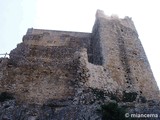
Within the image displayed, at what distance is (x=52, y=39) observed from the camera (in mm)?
29125


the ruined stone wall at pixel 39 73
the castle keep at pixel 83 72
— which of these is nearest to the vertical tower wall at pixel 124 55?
the castle keep at pixel 83 72

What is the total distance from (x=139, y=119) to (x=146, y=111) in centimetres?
88

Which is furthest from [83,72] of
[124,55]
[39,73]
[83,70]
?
[124,55]

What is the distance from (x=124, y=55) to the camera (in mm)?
23766

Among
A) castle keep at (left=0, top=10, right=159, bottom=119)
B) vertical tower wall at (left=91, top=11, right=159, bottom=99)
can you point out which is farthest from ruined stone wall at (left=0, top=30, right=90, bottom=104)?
vertical tower wall at (left=91, top=11, right=159, bottom=99)

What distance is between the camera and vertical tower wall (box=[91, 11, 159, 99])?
21.1 m

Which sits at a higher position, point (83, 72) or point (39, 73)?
point (39, 73)

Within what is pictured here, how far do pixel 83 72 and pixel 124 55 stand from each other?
17.8ft

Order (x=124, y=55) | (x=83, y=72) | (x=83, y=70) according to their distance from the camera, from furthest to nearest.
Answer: (x=124, y=55), (x=83, y=70), (x=83, y=72)

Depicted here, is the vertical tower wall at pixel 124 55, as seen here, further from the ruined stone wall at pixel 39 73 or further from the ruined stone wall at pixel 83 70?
the ruined stone wall at pixel 39 73

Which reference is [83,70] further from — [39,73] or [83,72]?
[39,73]

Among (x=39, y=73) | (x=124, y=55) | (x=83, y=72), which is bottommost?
(x=83, y=72)

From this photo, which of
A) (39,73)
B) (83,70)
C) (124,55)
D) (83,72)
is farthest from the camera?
(124,55)

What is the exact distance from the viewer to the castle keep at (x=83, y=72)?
19.1 m
